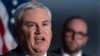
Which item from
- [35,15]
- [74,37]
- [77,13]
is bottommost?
[74,37]

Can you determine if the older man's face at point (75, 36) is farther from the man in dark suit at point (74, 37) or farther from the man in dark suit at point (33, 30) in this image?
the man in dark suit at point (33, 30)

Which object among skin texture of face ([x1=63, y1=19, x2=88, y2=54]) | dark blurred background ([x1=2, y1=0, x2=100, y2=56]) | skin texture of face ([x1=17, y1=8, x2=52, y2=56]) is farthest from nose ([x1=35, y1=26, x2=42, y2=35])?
dark blurred background ([x1=2, y1=0, x2=100, y2=56])

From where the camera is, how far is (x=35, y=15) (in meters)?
2.08

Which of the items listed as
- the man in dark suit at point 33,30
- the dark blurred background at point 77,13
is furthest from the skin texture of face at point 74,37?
the man in dark suit at point 33,30

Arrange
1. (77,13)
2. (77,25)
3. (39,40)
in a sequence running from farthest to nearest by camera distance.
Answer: (77,13) → (77,25) → (39,40)

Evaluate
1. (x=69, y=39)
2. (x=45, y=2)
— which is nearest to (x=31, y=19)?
(x=69, y=39)

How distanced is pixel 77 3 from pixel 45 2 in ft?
0.91

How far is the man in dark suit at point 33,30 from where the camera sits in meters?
2.05

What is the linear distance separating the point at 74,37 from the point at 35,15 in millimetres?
1268

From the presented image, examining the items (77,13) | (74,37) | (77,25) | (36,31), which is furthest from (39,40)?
(77,13)

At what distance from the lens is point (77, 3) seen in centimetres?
368

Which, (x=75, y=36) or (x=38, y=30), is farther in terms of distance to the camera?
(x=75, y=36)

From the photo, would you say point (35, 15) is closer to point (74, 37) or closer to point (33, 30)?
point (33, 30)

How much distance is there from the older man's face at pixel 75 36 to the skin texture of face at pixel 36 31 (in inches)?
46.3
